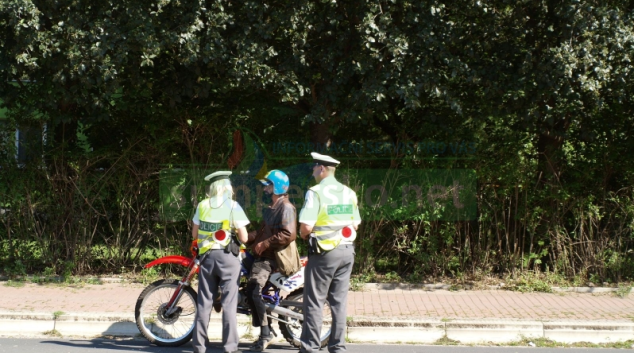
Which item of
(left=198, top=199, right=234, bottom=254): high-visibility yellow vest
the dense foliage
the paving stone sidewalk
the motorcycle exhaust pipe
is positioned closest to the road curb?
the paving stone sidewalk

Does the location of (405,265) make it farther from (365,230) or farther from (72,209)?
(72,209)

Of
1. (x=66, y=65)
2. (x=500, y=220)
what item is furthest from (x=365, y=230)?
(x=66, y=65)

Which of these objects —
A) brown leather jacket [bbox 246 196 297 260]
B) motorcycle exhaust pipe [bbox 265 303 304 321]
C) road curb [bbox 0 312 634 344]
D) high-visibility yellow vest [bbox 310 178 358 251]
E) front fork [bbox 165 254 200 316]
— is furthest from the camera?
road curb [bbox 0 312 634 344]

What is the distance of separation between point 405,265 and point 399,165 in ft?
5.25

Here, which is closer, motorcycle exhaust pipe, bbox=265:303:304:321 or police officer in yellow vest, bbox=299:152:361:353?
police officer in yellow vest, bbox=299:152:361:353

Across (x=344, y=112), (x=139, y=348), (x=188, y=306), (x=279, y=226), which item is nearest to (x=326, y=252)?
(x=279, y=226)

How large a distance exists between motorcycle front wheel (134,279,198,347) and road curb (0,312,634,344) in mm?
564

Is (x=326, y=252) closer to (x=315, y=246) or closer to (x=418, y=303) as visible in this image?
(x=315, y=246)

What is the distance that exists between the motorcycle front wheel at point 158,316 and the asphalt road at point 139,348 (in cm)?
11

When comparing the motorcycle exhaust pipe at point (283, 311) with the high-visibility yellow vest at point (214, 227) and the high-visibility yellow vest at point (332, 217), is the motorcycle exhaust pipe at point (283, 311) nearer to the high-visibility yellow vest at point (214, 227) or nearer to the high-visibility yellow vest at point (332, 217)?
the high-visibility yellow vest at point (214, 227)

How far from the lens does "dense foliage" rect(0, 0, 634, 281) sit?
809cm

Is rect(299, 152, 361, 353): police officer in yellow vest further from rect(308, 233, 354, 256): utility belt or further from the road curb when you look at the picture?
the road curb

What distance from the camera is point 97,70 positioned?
8.11 m

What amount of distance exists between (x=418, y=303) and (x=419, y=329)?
4.10 feet
